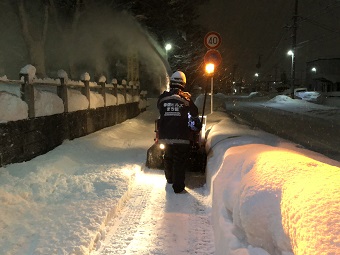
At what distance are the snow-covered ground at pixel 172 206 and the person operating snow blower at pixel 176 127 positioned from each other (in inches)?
15.4

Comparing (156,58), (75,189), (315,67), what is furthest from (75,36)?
(315,67)

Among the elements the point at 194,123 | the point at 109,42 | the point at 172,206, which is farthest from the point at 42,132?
the point at 109,42

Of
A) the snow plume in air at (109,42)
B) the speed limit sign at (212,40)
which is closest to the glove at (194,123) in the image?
the speed limit sign at (212,40)

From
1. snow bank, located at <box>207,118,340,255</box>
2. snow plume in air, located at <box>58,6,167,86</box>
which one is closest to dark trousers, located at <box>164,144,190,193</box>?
snow bank, located at <box>207,118,340,255</box>

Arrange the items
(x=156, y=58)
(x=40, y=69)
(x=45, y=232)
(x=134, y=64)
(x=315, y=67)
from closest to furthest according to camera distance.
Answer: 1. (x=45, y=232)
2. (x=40, y=69)
3. (x=134, y=64)
4. (x=156, y=58)
5. (x=315, y=67)

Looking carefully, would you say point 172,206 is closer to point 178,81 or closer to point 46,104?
point 178,81

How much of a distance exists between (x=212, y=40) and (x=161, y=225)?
6.99 metres

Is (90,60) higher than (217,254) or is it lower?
higher

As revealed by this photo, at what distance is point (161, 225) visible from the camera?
4.44 m

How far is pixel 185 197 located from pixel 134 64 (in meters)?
21.5

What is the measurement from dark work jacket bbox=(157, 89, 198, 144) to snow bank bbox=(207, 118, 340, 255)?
2.34 meters

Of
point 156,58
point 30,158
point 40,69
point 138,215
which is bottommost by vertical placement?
point 138,215

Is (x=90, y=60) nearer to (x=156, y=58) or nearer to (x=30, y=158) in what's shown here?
(x=156, y=58)

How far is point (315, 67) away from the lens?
62.6 metres
